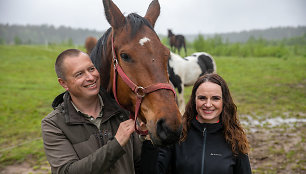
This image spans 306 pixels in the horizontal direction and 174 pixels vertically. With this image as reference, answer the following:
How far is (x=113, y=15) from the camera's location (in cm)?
168

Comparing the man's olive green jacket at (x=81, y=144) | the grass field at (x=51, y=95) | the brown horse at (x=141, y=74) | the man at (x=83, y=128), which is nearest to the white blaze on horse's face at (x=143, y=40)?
the brown horse at (x=141, y=74)

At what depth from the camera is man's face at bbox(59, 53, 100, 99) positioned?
59.4 inches

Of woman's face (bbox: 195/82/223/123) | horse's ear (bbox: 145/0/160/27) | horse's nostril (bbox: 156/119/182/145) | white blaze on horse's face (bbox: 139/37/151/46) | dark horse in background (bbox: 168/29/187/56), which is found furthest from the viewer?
dark horse in background (bbox: 168/29/187/56)

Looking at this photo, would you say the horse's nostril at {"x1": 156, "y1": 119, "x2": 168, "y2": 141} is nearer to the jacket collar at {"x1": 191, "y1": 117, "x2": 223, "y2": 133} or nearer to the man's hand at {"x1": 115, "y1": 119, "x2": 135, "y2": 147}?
the man's hand at {"x1": 115, "y1": 119, "x2": 135, "y2": 147}

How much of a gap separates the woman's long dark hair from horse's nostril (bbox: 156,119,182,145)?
19.7 inches

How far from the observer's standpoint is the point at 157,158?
1.61m

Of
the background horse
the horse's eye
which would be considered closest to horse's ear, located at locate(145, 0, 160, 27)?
the horse's eye

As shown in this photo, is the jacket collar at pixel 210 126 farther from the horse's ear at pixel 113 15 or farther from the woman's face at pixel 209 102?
the horse's ear at pixel 113 15

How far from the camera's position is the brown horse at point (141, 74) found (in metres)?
1.33

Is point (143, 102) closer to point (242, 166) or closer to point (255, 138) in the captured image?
point (242, 166)

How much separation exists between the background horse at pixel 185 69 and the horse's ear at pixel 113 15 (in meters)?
4.79

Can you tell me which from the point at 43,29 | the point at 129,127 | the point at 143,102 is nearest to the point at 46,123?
the point at 129,127

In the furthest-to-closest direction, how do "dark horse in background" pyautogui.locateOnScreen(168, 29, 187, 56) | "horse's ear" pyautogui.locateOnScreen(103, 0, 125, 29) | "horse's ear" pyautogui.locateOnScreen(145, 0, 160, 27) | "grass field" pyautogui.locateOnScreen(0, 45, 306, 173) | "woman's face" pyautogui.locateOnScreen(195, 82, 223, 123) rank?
1. "dark horse in background" pyautogui.locateOnScreen(168, 29, 187, 56)
2. "grass field" pyautogui.locateOnScreen(0, 45, 306, 173)
3. "horse's ear" pyautogui.locateOnScreen(145, 0, 160, 27)
4. "woman's face" pyautogui.locateOnScreen(195, 82, 223, 123)
5. "horse's ear" pyautogui.locateOnScreen(103, 0, 125, 29)

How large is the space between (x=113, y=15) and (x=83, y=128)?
88 centimetres
